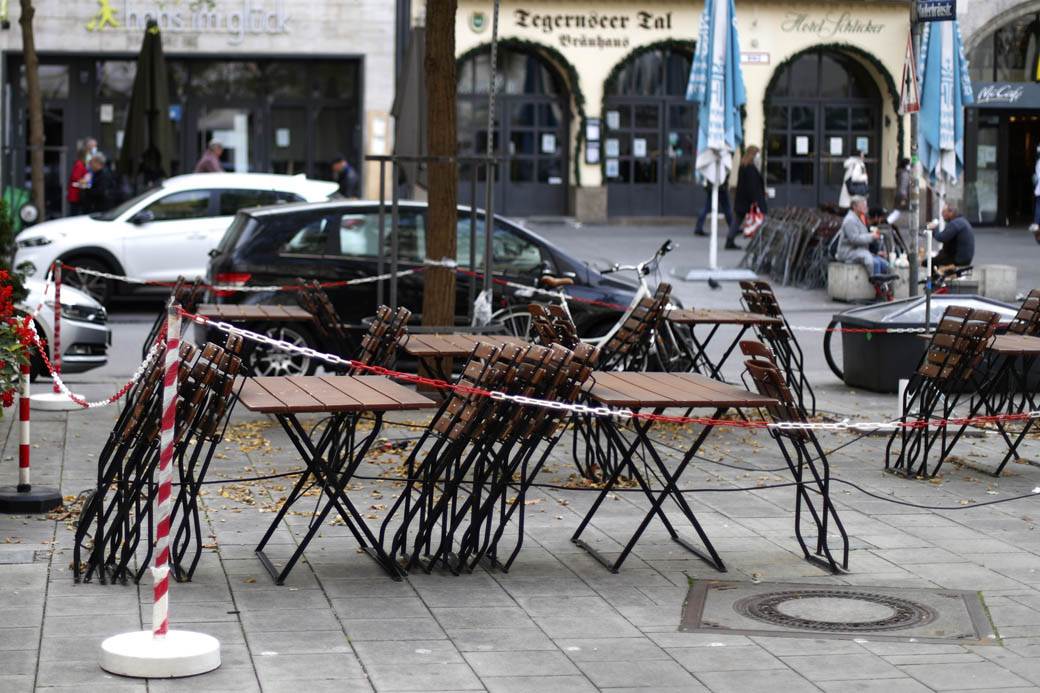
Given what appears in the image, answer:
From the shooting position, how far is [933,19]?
14.3 meters

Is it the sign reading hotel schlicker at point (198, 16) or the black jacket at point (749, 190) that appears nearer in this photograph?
the black jacket at point (749, 190)

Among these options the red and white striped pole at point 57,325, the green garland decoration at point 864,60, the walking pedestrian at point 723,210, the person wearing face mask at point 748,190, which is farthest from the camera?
the green garland decoration at point 864,60

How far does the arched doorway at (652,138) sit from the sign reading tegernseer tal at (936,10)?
1976 cm

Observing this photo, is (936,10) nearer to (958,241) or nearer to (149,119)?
(958,241)

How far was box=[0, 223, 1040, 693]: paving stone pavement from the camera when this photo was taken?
5.86m

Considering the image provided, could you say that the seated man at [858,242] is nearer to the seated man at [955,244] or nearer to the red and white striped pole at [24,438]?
the seated man at [955,244]

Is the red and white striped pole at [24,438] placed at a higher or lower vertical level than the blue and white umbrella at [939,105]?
lower

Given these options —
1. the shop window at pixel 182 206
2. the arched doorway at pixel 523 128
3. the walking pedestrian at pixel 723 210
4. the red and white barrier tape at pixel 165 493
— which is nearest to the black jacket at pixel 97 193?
the shop window at pixel 182 206

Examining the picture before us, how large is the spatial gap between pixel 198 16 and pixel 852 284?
15.1 metres

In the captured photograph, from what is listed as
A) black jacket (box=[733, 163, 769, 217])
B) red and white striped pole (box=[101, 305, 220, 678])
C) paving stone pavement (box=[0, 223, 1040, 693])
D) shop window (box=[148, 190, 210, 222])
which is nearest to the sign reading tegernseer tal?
Result: paving stone pavement (box=[0, 223, 1040, 693])

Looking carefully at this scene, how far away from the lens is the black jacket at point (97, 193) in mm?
27531

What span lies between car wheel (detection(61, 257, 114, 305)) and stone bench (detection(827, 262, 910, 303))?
892cm

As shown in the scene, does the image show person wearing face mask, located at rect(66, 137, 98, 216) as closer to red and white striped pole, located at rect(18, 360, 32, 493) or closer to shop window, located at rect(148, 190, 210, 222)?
shop window, located at rect(148, 190, 210, 222)

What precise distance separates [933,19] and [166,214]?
1022cm
